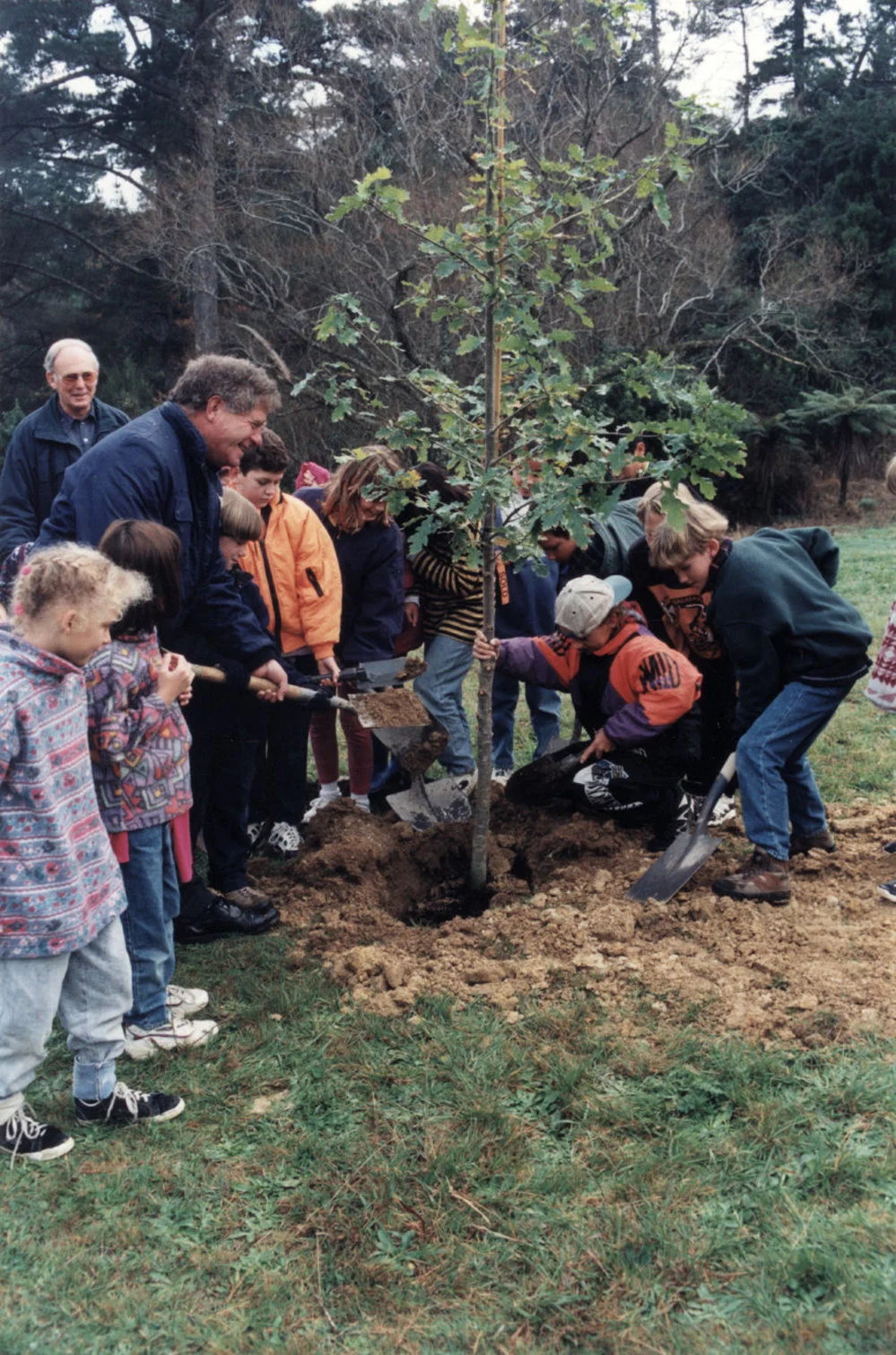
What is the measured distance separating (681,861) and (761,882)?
12.8 inches

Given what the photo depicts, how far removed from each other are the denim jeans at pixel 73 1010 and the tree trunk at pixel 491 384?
1.82 m

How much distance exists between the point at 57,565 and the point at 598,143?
16396 mm

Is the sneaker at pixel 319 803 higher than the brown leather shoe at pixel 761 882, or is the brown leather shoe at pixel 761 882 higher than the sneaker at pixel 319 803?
the brown leather shoe at pixel 761 882

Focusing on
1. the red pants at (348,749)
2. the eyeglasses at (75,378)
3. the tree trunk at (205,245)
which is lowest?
the red pants at (348,749)

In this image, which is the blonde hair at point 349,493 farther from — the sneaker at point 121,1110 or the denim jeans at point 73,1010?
the sneaker at point 121,1110

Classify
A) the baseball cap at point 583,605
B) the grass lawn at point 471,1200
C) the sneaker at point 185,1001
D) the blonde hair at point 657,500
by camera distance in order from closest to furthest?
the grass lawn at point 471,1200
the sneaker at point 185,1001
the blonde hair at point 657,500
the baseball cap at point 583,605

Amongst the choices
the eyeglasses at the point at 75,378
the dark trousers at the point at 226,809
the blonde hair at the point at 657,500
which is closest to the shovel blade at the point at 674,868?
the blonde hair at the point at 657,500

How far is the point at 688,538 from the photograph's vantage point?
4152 mm

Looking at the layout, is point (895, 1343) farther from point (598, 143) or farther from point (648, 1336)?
point (598, 143)

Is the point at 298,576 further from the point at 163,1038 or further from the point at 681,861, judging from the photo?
the point at 163,1038

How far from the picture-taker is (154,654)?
3250 millimetres

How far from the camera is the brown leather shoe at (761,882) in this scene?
13.5ft

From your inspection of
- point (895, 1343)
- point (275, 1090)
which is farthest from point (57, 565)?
point (895, 1343)

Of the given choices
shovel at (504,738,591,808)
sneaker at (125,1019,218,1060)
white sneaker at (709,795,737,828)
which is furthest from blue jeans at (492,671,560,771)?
sneaker at (125,1019,218,1060)
